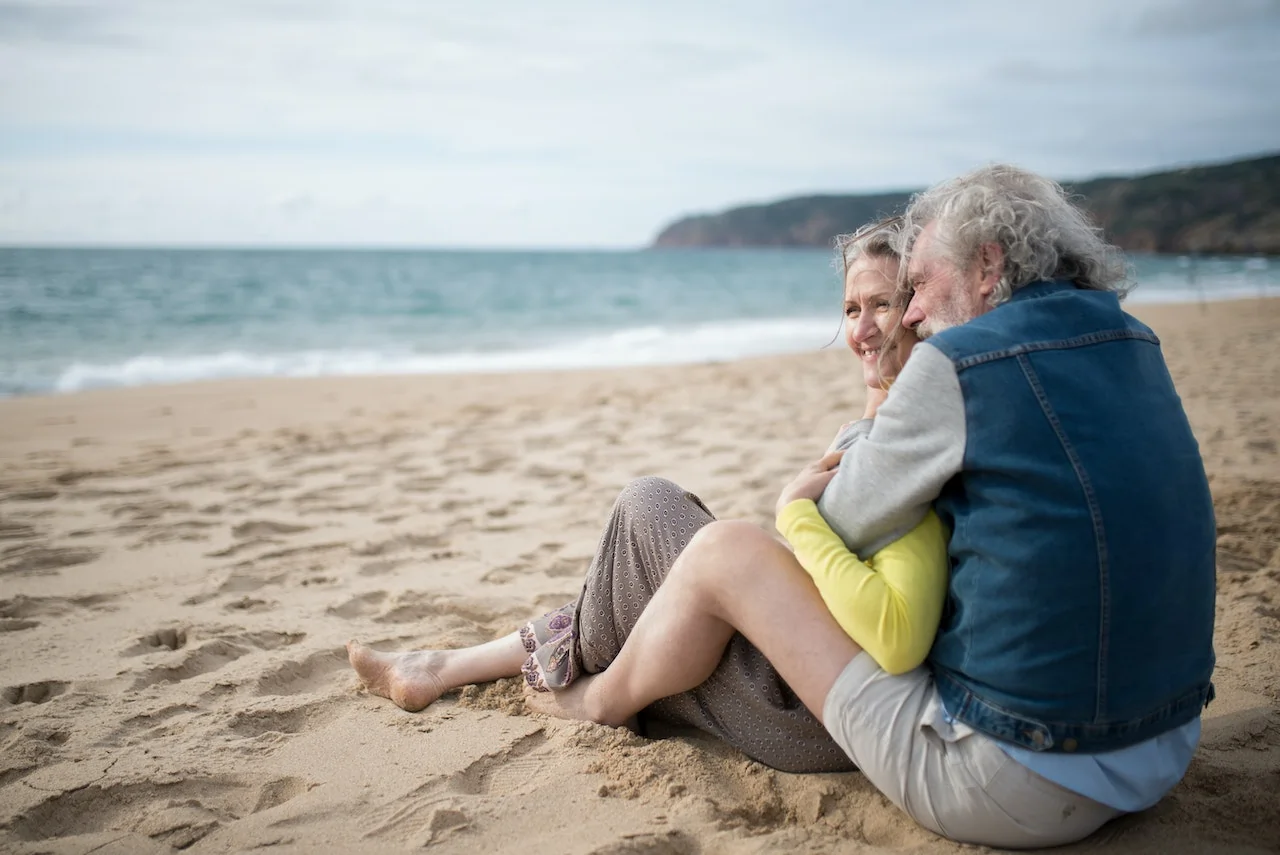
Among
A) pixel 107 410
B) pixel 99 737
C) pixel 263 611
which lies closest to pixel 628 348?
pixel 107 410

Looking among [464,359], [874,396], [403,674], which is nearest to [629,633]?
[403,674]

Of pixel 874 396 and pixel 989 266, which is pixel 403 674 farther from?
pixel 989 266

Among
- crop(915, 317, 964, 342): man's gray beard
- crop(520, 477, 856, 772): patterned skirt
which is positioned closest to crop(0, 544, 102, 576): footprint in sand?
crop(520, 477, 856, 772): patterned skirt

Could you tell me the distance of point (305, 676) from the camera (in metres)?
2.83

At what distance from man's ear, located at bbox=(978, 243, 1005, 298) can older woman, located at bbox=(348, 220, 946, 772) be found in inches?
19.4

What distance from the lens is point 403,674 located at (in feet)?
8.69

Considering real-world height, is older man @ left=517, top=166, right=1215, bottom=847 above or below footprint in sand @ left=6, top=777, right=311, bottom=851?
above

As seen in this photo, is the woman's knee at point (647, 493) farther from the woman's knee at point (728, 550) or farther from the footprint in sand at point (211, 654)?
the footprint in sand at point (211, 654)

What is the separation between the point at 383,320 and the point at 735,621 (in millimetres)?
18593

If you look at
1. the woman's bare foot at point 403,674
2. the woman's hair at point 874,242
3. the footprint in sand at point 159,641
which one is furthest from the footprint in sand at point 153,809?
the woman's hair at point 874,242

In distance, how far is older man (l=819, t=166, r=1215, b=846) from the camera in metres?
1.59

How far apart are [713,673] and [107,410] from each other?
24.5ft

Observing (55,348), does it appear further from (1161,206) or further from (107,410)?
(1161,206)

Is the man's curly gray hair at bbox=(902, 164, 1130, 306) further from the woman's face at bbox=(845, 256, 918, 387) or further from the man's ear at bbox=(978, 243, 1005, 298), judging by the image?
the woman's face at bbox=(845, 256, 918, 387)
